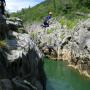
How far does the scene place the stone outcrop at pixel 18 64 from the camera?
27503 mm

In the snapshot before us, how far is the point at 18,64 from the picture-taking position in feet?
97.9

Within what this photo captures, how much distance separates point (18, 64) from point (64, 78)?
83.8 ft

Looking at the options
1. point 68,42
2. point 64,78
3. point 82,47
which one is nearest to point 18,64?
point 64,78

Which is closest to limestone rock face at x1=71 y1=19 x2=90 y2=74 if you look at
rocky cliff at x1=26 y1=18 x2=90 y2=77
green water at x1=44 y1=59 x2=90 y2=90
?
rocky cliff at x1=26 y1=18 x2=90 y2=77

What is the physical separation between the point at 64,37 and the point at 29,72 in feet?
152

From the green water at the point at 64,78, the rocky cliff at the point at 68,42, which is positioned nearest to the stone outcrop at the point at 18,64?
the green water at the point at 64,78

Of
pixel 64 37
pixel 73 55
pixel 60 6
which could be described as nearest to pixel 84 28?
pixel 73 55

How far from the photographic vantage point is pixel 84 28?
62.6m

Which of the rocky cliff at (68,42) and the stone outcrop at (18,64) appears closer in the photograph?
the stone outcrop at (18,64)

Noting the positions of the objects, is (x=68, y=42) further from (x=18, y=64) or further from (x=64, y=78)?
(x=18, y=64)

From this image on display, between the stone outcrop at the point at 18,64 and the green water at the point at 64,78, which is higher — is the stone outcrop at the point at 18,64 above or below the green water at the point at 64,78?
above

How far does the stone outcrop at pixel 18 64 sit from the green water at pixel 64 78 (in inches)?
416

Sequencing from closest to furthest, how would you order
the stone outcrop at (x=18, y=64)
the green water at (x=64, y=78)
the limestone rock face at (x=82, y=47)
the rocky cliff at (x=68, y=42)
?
1. the stone outcrop at (x=18, y=64)
2. the green water at (x=64, y=78)
3. the limestone rock face at (x=82, y=47)
4. the rocky cliff at (x=68, y=42)

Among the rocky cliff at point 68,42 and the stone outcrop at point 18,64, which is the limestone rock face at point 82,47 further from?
the stone outcrop at point 18,64
